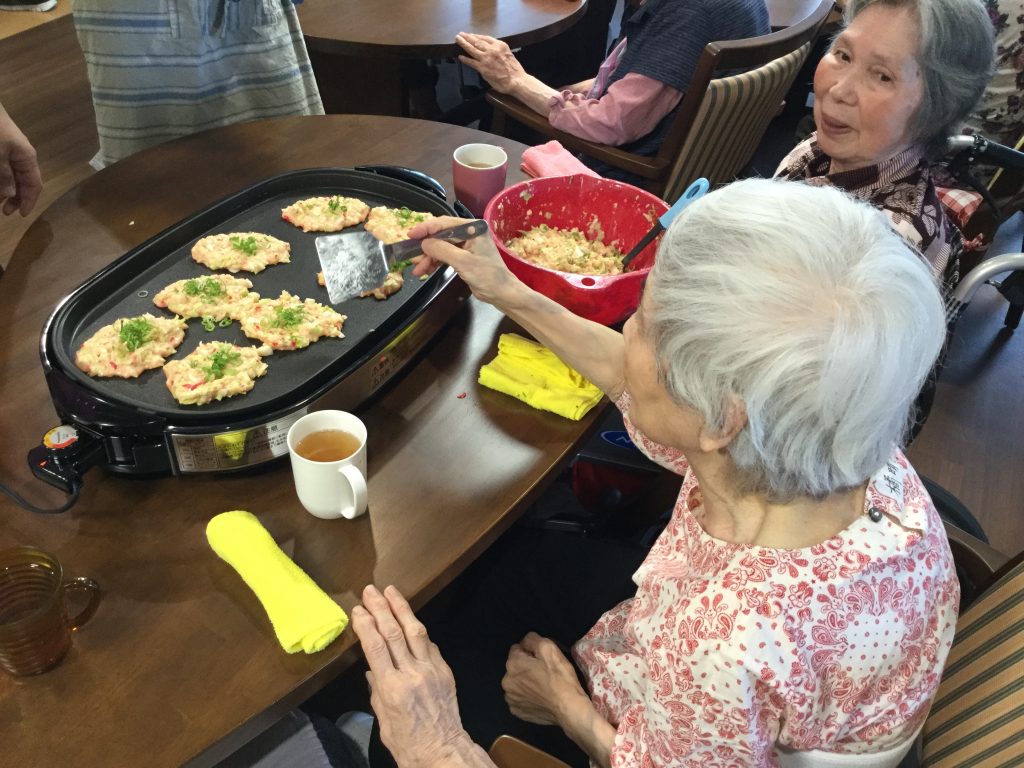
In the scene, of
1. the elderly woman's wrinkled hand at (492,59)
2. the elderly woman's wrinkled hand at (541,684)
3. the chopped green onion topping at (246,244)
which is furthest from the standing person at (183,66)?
the elderly woman's wrinkled hand at (541,684)

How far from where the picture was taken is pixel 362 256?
1404 millimetres

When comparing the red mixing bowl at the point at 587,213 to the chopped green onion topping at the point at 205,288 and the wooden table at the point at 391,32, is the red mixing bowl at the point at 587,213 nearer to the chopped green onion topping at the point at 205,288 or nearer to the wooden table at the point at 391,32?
the chopped green onion topping at the point at 205,288

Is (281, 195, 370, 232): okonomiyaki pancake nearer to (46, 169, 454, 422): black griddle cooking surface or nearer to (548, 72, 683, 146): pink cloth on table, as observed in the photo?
(46, 169, 454, 422): black griddle cooking surface

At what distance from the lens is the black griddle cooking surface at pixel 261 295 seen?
3.87 feet

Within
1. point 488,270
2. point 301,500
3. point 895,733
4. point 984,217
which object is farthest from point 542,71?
point 895,733

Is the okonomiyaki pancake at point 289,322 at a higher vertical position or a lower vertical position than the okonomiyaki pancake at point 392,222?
lower

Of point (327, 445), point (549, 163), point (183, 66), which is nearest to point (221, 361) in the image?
point (327, 445)

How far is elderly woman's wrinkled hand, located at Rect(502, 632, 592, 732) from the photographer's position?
124 centimetres

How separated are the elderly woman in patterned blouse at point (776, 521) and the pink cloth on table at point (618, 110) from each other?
4.89 feet

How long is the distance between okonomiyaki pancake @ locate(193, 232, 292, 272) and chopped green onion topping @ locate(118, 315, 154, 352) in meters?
0.22

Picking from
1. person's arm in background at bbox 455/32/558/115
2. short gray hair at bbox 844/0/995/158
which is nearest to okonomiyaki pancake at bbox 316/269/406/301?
short gray hair at bbox 844/0/995/158

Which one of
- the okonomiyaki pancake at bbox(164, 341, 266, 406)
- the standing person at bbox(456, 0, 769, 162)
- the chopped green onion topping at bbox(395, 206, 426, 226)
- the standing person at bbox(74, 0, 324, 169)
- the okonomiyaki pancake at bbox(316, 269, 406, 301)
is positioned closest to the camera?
the okonomiyaki pancake at bbox(164, 341, 266, 406)

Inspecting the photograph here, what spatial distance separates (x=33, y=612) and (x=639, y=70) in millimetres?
2100

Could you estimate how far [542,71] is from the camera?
3.90 meters
